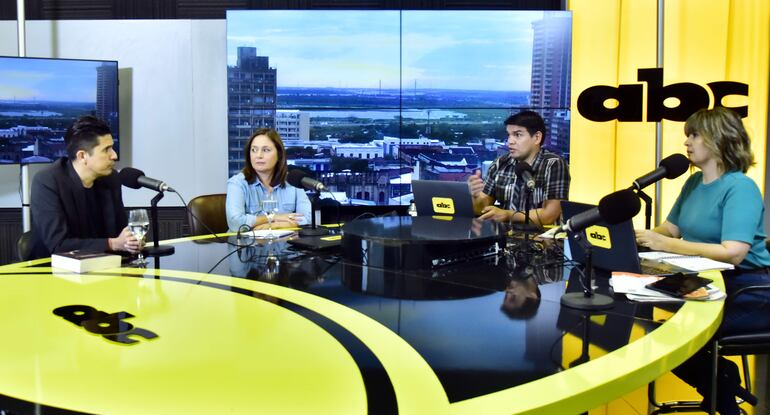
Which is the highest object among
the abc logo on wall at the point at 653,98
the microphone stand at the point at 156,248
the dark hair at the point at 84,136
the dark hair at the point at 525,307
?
the abc logo on wall at the point at 653,98

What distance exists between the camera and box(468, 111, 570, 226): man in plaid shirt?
369 centimetres

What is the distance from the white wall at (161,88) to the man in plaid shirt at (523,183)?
6.82 feet

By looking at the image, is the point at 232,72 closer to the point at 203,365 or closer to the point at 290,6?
the point at 290,6

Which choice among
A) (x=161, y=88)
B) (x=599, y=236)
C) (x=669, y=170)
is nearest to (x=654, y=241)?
(x=669, y=170)

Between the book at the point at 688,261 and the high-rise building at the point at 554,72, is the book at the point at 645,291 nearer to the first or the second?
the book at the point at 688,261

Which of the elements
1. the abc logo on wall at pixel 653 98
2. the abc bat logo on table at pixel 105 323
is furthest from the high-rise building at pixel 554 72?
the abc bat logo on table at pixel 105 323

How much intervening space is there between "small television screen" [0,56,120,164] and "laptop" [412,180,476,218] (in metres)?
2.65

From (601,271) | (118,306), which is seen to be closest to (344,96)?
(601,271)

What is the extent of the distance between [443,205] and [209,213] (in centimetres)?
129

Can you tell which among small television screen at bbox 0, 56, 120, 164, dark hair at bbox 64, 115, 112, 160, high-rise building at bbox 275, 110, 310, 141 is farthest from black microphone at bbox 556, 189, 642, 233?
small television screen at bbox 0, 56, 120, 164

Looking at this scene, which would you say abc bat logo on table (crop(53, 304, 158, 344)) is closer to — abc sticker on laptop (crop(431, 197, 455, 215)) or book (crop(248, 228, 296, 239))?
book (crop(248, 228, 296, 239))

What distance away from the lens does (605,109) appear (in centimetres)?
455

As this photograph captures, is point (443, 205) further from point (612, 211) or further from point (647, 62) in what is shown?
point (647, 62)

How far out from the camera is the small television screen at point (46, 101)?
4.58 meters
